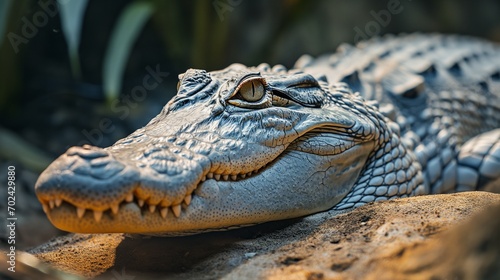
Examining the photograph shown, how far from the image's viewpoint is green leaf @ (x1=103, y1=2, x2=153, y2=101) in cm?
475

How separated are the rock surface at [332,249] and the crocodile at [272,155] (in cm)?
13

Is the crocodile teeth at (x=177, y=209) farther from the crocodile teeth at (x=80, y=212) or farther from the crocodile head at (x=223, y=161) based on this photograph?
the crocodile teeth at (x=80, y=212)

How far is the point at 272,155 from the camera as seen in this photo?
2459 mm

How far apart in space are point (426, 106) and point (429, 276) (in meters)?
2.46

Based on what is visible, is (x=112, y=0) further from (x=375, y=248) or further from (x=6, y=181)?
(x=375, y=248)

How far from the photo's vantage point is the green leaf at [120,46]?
475 cm

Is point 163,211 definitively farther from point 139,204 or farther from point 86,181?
point 86,181
